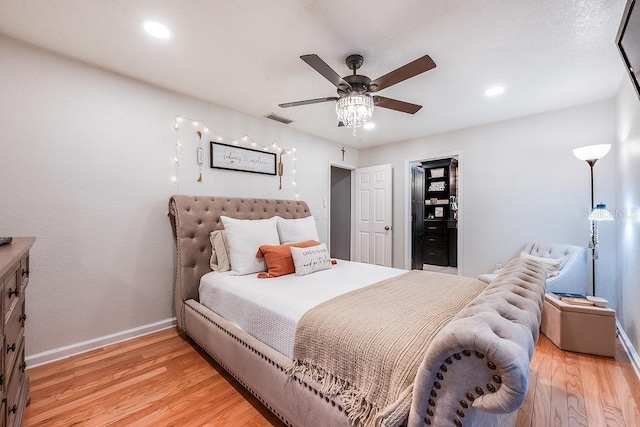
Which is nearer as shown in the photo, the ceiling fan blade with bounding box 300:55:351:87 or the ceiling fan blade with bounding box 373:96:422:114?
the ceiling fan blade with bounding box 300:55:351:87

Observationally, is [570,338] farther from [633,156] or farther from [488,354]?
[488,354]

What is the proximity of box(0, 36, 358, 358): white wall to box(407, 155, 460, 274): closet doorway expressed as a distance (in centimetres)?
479

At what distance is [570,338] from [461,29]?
2562 mm

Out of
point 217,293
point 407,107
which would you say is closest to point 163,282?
point 217,293

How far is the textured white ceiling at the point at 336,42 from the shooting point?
162cm

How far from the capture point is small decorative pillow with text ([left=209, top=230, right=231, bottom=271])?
2.51 m

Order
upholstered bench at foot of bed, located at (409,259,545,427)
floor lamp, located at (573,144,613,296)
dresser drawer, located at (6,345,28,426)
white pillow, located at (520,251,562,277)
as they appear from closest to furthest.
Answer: upholstered bench at foot of bed, located at (409,259,545,427) → dresser drawer, located at (6,345,28,426) → floor lamp, located at (573,144,613,296) → white pillow, located at (520,251,562,277)

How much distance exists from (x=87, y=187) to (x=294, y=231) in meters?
1.82

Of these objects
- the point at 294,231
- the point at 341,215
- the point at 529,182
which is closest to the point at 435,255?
the point at 341,215

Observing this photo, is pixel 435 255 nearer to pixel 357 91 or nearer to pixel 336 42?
pixel 357 91

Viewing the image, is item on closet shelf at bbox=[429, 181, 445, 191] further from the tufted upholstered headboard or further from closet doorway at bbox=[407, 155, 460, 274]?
the tufted upholstered headboard

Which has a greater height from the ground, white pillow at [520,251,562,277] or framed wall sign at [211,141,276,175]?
framed wall sign at [211,141,276,175]

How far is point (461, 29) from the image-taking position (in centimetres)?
179

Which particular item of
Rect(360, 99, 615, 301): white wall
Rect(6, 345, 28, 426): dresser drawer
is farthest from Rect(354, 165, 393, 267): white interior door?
Rect(6, 345, 28, 426): dresser drawer
